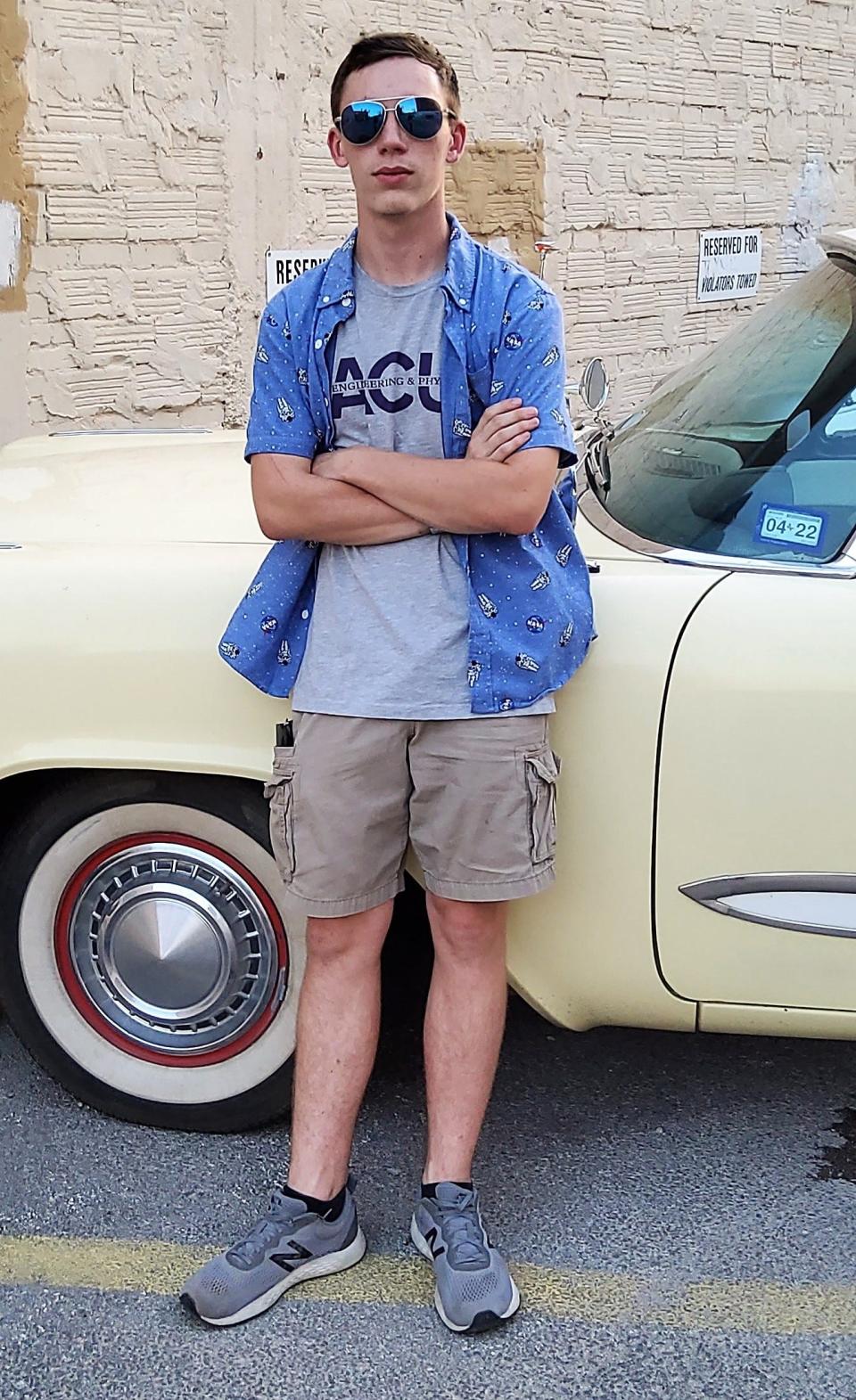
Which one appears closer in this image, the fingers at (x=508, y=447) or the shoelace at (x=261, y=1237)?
the fingers at (x=508, y=447)

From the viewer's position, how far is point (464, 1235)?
2.50 m

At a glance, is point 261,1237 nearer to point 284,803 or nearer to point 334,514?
point 284,803

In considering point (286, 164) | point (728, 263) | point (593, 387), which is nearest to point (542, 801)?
point (593, 387)

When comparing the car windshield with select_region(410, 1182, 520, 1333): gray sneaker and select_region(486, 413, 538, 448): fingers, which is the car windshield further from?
select_region(410, 1182, 520, 1333): gray sneaker

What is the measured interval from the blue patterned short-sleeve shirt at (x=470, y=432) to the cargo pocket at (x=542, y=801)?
10cm

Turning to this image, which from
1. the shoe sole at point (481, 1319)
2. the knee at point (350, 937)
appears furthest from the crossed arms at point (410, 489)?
the shoe sole at point (481, 1319)

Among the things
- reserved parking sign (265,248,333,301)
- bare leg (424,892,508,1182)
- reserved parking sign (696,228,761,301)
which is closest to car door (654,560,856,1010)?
bare leg (424,892,508,1182)

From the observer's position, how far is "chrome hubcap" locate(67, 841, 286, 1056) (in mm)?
2809

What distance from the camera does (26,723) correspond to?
271 centimetres

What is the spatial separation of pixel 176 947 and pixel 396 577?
2.86ft

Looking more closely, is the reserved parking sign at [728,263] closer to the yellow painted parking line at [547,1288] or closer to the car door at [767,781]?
the car door at [767,781]

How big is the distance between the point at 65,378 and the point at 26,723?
3.94 m

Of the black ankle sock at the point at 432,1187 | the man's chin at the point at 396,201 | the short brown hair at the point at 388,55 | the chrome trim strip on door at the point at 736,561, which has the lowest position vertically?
the black ankle sock at the point at 432,1187

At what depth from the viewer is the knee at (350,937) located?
2.54 meters
